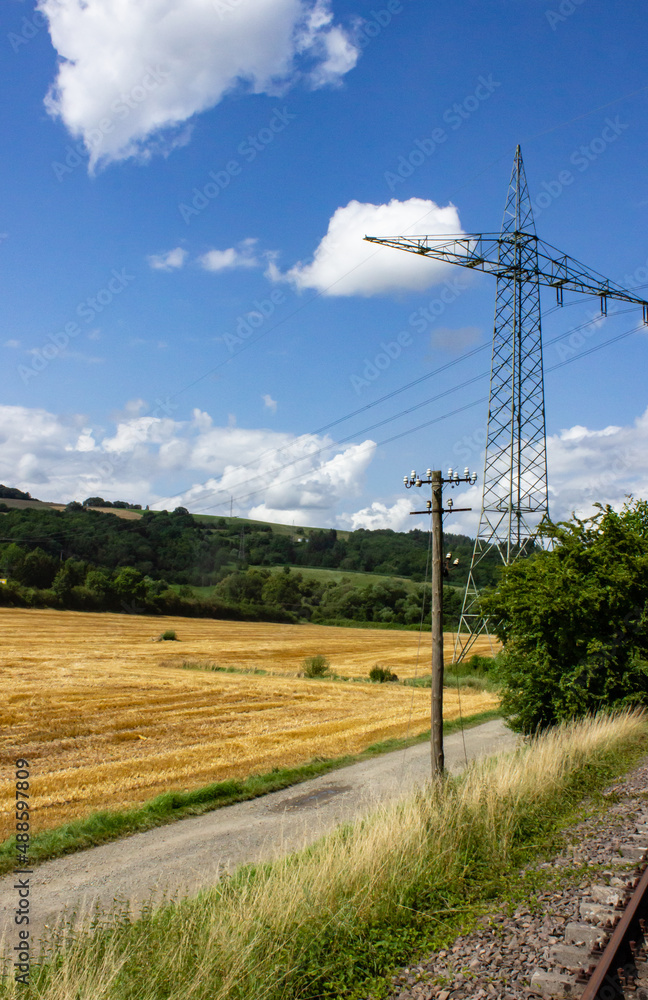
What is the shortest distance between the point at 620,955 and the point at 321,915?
2574 mm

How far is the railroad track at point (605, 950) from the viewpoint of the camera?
5.02m

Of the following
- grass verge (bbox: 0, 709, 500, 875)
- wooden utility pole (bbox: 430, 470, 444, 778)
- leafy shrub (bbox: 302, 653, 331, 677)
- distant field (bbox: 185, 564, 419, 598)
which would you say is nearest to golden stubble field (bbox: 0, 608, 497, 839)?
grass verge (bbox: 0, 709, 500, 875)

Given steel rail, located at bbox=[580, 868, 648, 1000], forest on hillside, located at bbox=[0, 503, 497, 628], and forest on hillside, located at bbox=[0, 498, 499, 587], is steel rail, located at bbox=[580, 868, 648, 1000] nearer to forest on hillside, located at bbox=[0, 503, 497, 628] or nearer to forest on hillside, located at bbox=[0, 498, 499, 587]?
forest on hillside, located at bbox=[0, 503, 497, 628]

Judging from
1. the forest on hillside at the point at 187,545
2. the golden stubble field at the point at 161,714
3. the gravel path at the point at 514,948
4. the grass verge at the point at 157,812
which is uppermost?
the forest on hillside at the point at 187,545

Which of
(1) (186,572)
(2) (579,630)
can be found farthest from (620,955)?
(1) (186,572)

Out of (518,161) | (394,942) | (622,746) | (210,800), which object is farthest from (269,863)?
(518,161)

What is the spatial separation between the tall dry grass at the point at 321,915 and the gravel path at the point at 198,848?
0.68 meters

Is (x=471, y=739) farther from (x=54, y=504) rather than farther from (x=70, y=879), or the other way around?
(x=54, y=504)

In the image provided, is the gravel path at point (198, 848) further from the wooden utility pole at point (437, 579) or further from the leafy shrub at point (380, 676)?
the leafy shrub at point (380, 676)

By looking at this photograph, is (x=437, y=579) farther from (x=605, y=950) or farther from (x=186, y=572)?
(x=186, y=572)

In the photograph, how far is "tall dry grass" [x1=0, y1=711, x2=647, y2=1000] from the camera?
4.86 m

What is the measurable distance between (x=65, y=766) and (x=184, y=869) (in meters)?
6.77

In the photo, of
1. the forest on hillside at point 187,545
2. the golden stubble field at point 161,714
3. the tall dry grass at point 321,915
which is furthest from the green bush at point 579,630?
the forest on hillside at point 187,545

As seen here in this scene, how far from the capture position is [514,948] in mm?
5664
